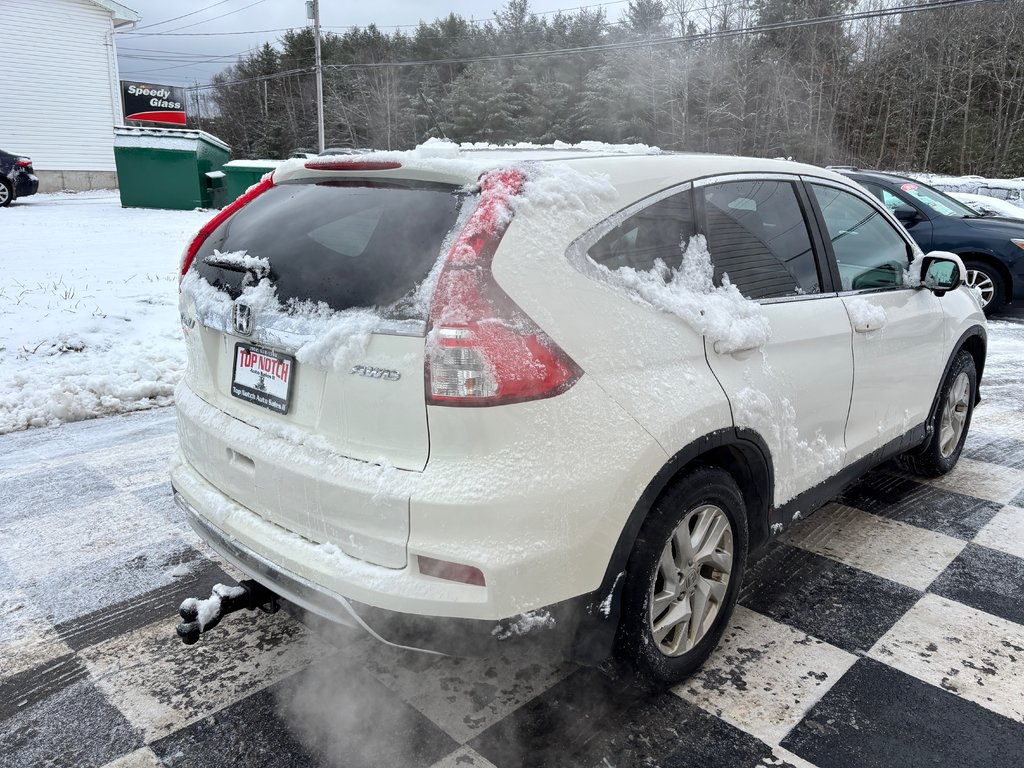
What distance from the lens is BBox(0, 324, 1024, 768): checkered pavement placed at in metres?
2.24

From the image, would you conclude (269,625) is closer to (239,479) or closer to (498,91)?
(239,479)

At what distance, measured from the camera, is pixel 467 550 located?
188cm

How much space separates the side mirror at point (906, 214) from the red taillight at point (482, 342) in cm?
918

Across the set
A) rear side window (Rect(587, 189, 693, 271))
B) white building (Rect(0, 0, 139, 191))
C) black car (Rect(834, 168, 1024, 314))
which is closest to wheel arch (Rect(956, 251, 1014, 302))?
black car (Rect(834, 168, 1024, 314))

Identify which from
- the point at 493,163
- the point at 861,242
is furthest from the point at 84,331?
the point at 861,242

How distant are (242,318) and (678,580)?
1.57 meters

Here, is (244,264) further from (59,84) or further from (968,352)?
(59,84)

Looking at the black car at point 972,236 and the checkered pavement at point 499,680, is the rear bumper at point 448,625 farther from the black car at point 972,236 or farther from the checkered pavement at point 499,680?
the black car at point 972,236

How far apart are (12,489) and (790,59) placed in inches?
1576

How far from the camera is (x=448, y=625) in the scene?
1.92m

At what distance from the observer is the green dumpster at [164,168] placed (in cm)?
1850

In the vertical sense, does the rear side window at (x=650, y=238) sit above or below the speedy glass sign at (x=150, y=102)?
below

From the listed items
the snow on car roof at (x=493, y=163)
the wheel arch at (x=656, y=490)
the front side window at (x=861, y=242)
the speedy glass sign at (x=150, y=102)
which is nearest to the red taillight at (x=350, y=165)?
the snow on car roof at (x=493, y=163)

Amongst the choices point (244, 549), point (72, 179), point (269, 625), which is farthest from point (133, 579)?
point (72, 179)
